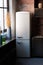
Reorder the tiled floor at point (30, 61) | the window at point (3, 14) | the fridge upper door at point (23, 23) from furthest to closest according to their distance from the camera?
1. the fridge upper door at point (23, 23)
2. the window at point (3, 14)
3. the tiled floor at point (30, 61)

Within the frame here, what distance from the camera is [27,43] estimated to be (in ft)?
24.4

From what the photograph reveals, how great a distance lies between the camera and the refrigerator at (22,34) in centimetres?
738

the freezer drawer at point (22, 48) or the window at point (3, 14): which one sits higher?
the window at point (3, 14)

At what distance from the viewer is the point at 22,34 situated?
741 centimetres

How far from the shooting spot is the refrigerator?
7.38 metres

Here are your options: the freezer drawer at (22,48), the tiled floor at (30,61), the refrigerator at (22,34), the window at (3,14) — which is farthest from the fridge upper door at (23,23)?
the tiled floor at (30,61)

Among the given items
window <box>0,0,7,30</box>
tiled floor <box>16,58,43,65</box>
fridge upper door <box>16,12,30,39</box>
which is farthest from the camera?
fridge upper door <box>16,12,30,39</box>

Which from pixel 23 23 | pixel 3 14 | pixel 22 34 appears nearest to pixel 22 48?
pixel 22 34

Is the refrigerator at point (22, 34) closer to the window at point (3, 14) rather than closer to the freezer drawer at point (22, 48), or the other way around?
the freezer drawer at point (22, 48)

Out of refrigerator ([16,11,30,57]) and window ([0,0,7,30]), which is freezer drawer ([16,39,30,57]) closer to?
refrigerator ([16,11,30,57])

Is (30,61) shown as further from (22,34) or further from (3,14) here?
(3,14)

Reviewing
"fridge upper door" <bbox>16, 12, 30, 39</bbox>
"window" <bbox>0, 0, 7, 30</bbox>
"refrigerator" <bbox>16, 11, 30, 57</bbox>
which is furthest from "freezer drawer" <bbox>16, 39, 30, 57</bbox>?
"window" <bbox>0, 0, 7, 30</bbox>

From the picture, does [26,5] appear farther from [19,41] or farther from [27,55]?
[27,55]

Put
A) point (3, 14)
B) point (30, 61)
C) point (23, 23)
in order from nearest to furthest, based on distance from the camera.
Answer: point (30, 61) < point (3, 14) < point (23, 23)
